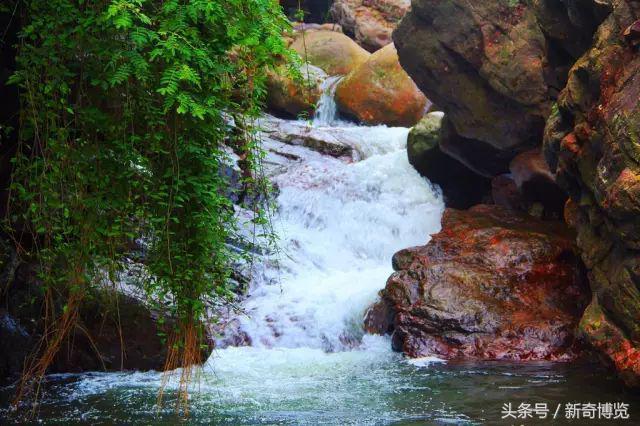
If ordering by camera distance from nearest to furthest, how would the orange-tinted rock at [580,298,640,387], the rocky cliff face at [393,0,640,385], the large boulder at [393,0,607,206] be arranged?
the orange-tinted rock at [580,298,640,387] < the rocky cliff face at [393,0,640,385] < the large boulder at [393,0,607,206]

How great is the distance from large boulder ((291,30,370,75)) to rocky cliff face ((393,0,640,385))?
24.3 ft

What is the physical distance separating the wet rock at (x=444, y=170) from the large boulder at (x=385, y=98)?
11.8 feet

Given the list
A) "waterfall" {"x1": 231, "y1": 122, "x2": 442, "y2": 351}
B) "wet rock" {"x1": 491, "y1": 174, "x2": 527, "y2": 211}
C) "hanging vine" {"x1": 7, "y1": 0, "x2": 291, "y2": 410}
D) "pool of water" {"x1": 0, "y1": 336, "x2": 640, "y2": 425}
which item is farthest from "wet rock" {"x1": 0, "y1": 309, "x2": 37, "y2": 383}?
"wet rock" {"x1": 491, "y1": 174, "x2": 527, "y2": 211}

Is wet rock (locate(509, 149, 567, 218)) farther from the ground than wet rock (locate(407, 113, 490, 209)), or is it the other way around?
wet rock (locate(407, 113, 490, 209))

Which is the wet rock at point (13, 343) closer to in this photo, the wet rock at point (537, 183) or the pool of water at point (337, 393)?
the pool of water at point (337, 393)

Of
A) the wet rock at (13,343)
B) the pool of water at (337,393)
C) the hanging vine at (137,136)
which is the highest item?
the hanging vine at (137,136)

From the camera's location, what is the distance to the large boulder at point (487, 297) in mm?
7633

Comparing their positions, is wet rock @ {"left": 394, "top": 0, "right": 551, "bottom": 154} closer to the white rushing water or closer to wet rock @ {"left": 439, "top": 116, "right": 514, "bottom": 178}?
wet rock @ {"left": 439, "top": 116, "right": 514, "bottom": 178}

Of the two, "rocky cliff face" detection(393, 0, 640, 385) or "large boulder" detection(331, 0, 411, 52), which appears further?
"large boulder" detection(331, 0, 411, 52)

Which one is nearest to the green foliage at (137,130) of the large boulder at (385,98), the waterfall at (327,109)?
the large boulder at (385,98)

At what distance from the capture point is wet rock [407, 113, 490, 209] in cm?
1241

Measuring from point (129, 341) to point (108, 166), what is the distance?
335cm

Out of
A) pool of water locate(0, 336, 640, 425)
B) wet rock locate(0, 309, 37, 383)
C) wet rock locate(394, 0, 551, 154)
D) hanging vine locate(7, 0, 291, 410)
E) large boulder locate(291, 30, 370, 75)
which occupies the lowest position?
pool of water locate(0, 336, 640, 425)

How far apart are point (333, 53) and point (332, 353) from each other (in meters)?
12.2
